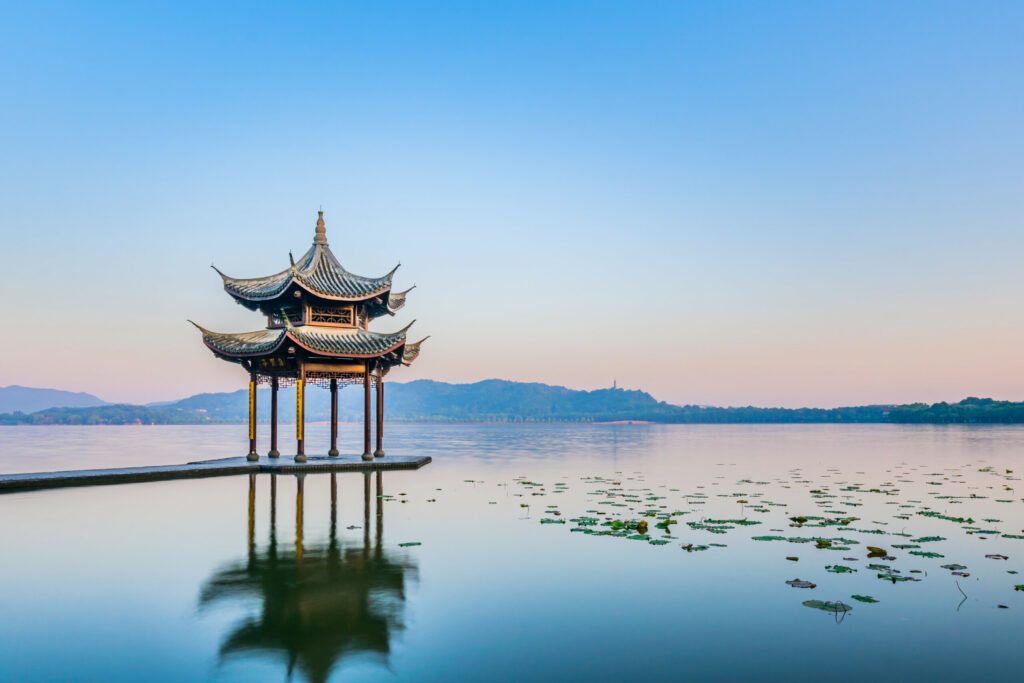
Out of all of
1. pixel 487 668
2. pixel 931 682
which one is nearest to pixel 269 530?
pixel 487 668

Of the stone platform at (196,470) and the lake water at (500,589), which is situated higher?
the stone platform at (196,470)

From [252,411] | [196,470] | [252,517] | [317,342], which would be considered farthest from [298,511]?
[252,411]

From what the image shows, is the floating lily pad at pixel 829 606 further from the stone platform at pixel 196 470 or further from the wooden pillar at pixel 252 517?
the stone platform at pixel 196 470

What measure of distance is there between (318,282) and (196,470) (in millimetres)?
9249

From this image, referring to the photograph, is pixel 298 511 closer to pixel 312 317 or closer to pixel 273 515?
pixel 273 515

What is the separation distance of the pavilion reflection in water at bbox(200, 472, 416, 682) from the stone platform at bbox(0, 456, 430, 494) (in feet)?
46.7

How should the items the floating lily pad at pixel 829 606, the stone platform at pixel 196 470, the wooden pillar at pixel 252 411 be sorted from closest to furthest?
the floating lily pad at pixel 829 606 < the stone platform at pixel 196 470 < the wooden pillar at pixel 252 411

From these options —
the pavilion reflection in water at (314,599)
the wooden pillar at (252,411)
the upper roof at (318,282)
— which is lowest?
the pavilion reflection in water at (314,599)

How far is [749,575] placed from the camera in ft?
36.1

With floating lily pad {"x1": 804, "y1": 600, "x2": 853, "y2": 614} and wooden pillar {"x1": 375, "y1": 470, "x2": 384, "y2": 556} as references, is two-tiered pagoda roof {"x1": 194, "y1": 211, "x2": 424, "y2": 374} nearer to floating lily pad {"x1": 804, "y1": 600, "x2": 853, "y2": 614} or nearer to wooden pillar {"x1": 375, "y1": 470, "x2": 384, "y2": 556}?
wooden pillar {"x1": 375, "y1": 470, "x2": 384, "y2": 556}

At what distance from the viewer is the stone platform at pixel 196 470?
23.4m

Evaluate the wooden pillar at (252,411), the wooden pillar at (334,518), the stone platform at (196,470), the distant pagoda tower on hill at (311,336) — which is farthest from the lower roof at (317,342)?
the wooden pillar at (334,518)

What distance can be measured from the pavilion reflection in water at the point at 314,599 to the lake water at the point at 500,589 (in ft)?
0.13

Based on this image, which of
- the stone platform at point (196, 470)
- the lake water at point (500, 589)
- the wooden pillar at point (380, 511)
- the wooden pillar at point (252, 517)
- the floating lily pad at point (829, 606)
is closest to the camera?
the lake water at point (500, 589)
